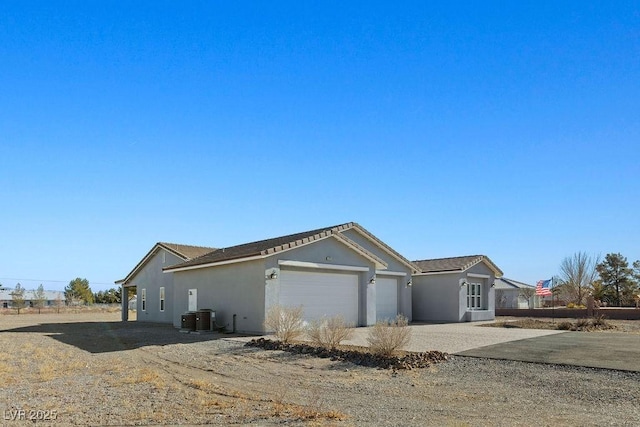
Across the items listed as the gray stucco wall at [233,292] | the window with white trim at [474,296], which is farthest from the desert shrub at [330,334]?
the window with white trim at [474,296]

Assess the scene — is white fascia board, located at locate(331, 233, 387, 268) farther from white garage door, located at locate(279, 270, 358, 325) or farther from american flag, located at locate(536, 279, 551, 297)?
american flag, located at locate(536, 279, 551, 297)

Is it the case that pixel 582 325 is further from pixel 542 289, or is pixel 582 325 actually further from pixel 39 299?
pixel 39 299

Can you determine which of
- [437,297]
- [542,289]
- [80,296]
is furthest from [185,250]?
[80,296]

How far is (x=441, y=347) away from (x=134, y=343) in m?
10.5

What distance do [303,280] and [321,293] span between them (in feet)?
4.14

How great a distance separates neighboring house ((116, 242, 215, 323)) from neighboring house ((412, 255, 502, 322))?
1339 centimetres

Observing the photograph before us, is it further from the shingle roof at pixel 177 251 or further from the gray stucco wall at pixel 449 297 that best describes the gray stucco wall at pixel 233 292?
the gray stucco wall at pixel 449 297

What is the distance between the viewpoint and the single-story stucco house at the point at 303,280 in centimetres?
2025

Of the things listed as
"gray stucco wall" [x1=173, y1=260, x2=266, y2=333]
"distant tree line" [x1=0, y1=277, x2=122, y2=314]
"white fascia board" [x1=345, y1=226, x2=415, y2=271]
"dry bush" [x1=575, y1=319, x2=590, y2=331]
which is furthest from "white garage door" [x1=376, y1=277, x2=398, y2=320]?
"distant tree line" [x1=0, y1=277, x2=122, y2=314]

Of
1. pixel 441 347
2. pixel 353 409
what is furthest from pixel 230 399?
pixel 441 347

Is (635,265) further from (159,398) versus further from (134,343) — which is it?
(159,398)

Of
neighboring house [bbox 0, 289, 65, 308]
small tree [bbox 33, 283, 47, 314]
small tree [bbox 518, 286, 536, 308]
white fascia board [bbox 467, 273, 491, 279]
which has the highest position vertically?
white fascia board [bbox 467, 273, 491, 279]

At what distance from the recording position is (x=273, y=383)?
418 inches

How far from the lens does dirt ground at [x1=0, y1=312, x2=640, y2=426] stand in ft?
25.3
